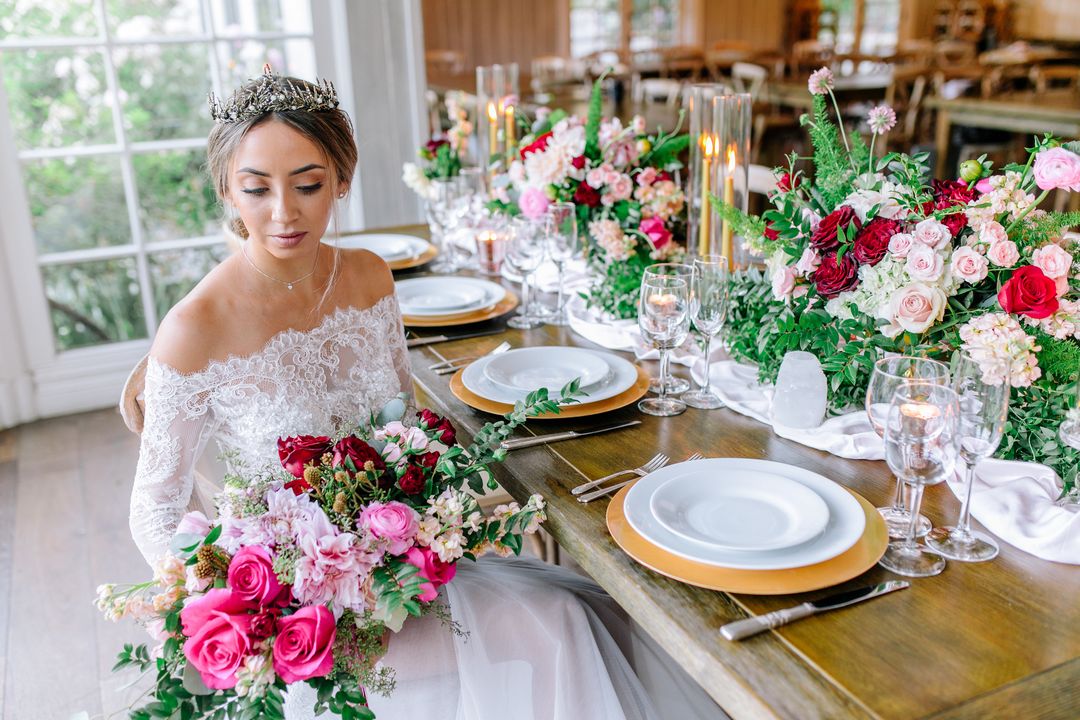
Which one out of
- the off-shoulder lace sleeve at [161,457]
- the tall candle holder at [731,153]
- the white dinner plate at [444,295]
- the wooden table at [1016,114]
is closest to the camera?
the off-shoulder lace sleeve at [161,457]

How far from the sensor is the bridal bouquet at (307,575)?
1035 millimetres

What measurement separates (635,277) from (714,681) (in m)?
1.12

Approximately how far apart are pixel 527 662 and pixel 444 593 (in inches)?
5.9

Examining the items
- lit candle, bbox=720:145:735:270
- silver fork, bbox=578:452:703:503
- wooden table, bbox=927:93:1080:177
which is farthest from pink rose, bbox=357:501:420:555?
wooden table, bbox=927:93:1080:177

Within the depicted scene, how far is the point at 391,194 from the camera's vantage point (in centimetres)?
389

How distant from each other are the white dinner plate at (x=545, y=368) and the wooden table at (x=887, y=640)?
0.35m

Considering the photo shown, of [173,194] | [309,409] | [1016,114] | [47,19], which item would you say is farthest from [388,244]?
[1016,114]

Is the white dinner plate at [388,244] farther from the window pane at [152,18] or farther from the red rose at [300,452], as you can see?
the window pane at [152,18]

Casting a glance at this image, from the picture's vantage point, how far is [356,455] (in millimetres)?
1185

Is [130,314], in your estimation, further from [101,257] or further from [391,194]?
[391,194]

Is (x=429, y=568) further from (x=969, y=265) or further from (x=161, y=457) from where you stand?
(x=969, y=265)

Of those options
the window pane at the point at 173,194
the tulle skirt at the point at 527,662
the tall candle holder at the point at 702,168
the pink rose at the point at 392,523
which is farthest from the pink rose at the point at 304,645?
the window pane at the point at 173,194

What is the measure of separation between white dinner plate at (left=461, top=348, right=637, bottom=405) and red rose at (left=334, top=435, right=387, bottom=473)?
1.17 ft

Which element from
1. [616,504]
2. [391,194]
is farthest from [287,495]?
[391,194]
